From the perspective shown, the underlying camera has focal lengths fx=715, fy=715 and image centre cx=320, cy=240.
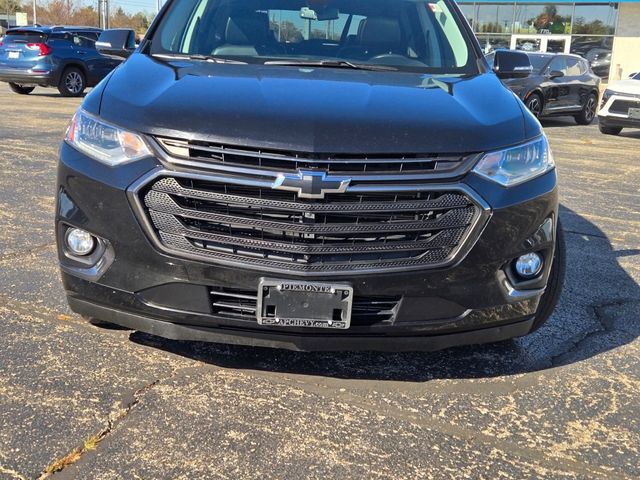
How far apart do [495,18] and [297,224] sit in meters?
31.1

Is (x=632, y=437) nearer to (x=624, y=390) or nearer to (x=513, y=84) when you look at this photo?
(x=624, y=390)

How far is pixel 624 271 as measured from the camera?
4.84 meters

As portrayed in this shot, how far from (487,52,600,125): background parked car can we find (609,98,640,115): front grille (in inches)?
57.3

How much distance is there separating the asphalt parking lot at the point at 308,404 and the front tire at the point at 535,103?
1100 centimetres

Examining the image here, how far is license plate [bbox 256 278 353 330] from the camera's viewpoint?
2.62 metres

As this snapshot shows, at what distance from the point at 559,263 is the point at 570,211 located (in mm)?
3636

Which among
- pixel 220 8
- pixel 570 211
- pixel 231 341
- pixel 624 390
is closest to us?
pixel 231 341

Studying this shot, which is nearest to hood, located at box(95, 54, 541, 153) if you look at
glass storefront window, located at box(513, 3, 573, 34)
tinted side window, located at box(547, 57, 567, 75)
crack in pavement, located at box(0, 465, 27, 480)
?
crack in pavement, located at box(0, 465, 27, 480)

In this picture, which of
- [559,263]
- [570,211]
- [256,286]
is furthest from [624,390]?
[570,211]

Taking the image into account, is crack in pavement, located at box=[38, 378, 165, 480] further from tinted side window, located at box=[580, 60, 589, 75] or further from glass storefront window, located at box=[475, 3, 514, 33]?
glass storefront window, located at box=[475, 3, 514, 33]

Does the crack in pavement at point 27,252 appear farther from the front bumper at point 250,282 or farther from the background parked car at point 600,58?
the background parked car at point 600,58

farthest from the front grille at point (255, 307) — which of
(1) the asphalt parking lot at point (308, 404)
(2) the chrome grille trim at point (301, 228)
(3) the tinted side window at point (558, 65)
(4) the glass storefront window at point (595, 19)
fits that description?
(4) the glass storefront window at point (595, 19)

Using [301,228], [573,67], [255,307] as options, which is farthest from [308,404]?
[573,67]

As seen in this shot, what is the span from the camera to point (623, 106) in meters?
13.2
